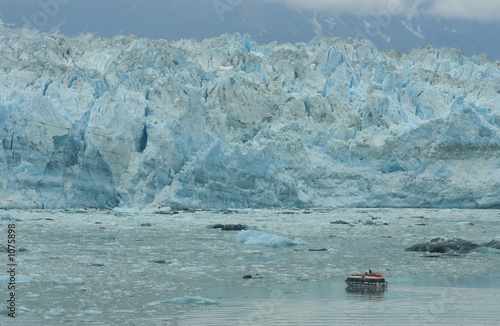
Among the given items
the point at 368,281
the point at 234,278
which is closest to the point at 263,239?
the point at 234,278

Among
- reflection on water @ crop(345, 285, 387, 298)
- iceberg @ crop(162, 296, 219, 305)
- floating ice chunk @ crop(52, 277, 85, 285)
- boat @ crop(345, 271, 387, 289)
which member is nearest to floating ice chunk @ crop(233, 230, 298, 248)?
boat @ crop(345, 271, 387, 289)

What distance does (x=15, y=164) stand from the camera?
80.2 feet

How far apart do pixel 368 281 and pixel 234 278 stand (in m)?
1.91

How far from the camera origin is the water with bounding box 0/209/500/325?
7.25 meters

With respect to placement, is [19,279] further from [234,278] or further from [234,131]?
[234,131]

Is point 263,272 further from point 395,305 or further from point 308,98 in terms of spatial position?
point 308,98

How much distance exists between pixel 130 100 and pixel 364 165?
1072cm

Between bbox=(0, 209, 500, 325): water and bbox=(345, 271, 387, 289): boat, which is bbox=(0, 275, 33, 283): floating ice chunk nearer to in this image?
bbox=(0, 209, 500, 325): water

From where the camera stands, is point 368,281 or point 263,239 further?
point 263,239

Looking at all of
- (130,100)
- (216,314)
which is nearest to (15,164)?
(130,100)

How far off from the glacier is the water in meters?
7.15

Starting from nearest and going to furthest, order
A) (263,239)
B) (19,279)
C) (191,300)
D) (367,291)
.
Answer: (191,300) → (367,291) → (19,279) → (263,239)

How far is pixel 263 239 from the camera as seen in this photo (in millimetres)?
15023

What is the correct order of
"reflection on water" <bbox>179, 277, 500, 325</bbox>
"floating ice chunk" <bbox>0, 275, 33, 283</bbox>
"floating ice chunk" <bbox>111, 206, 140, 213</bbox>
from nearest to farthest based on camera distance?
"reflection on water" <bbox>179, 277, 500, 325</bbox> → "floating ice chunk" <bbox>0, 275, 33, 283</bbox> → "floating ice chunk" <bbox>111, 206, 140, 213</bbox>
